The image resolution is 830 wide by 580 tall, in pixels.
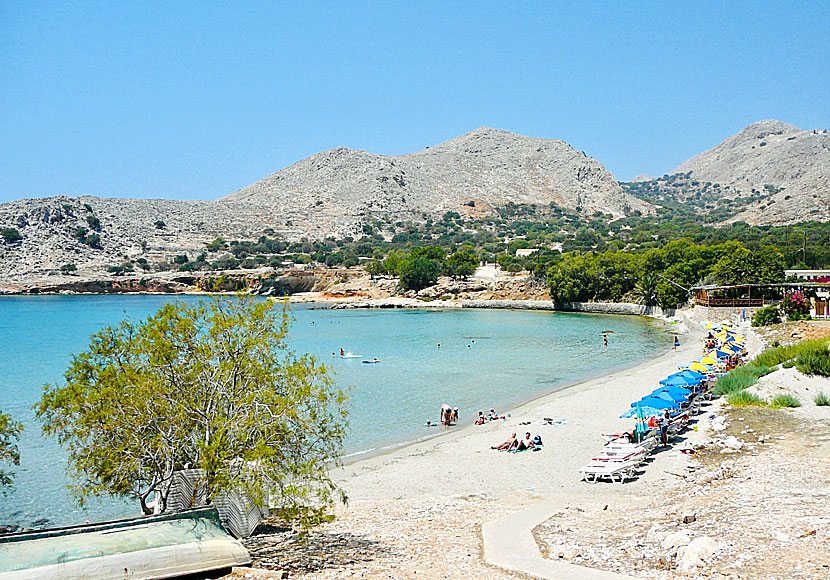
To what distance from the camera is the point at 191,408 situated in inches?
392

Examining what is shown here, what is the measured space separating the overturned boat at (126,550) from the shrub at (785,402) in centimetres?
1733

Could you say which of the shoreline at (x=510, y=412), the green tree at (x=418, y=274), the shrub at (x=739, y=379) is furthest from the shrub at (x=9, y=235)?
the shrub at (x=739, y=379)

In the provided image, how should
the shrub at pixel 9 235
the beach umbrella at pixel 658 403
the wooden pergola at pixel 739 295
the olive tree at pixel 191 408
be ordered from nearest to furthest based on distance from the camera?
the olive tree at pixel 191 408, the beach umbrella at pixel 658 403, the wooden pergola at pixel 739 295, the shrub at pixel 9 235

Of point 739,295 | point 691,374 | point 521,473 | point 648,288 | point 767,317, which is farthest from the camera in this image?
point 648,288

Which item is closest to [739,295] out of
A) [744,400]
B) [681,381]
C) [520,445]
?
[681,381]

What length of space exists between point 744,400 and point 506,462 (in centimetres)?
860

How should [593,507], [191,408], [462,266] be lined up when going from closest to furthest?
1. [191,408]
2. [593,507]
3. [462,266]

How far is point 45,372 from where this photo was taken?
140 feet

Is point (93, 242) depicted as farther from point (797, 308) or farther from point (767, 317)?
point (797, 308)

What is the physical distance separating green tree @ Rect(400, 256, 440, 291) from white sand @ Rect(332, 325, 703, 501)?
3180 inches

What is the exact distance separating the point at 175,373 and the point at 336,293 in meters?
109

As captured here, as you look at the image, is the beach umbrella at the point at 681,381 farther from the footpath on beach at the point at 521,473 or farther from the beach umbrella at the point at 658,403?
the beach umbrella at the point at 658,403

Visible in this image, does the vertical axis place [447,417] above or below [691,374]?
below

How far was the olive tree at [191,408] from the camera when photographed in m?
9.46
